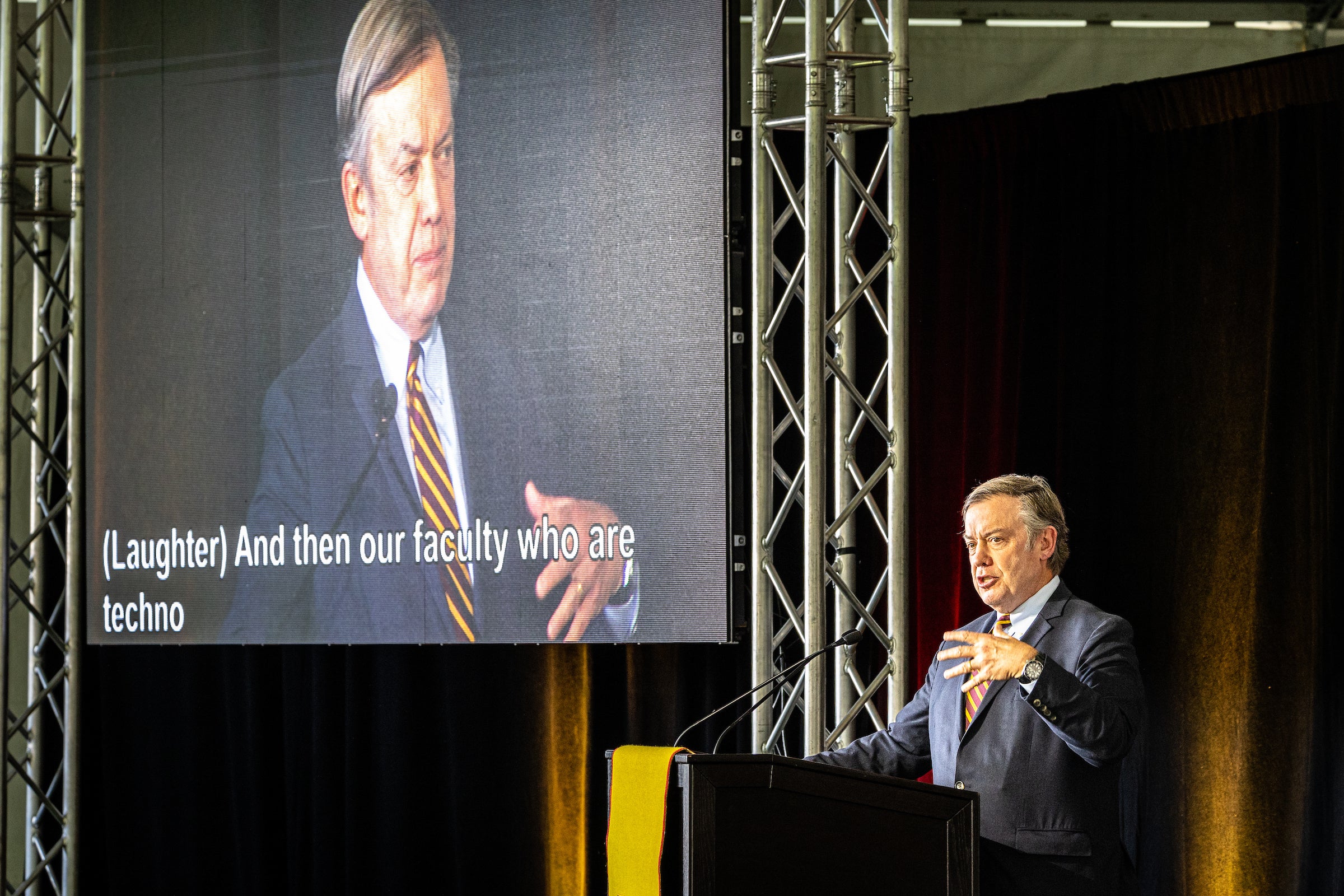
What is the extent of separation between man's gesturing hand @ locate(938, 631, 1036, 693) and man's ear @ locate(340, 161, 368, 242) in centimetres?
245

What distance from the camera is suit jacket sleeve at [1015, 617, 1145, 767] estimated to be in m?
2.58

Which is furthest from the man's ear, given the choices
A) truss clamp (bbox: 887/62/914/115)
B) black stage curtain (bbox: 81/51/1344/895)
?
black stage curtain (bbox: 81/51/1344/895)

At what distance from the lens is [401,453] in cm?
421

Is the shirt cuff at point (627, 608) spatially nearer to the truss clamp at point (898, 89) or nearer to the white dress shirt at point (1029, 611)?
the white dress shirt at point (1029, 611)

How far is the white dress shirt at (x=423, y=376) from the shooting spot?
4125 mm

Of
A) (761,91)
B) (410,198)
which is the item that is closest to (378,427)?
(410,198)

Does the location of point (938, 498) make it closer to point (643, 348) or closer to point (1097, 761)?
point (643, 348)

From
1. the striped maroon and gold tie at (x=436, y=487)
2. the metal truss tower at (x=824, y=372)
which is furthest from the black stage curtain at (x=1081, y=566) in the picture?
the striped maroon and gold tie at (x=436, y=487)

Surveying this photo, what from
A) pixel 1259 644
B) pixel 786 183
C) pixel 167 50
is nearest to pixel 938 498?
pixel 1259 644

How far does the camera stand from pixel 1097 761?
2762 mm

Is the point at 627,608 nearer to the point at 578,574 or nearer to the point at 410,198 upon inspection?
the point at 578,574

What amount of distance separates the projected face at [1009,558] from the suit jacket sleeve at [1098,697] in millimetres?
217

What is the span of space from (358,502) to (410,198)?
88cm

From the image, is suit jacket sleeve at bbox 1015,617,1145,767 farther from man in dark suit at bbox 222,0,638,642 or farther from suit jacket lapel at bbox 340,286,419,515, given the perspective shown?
suit jacket lapel at bbox 340,286,419,515
